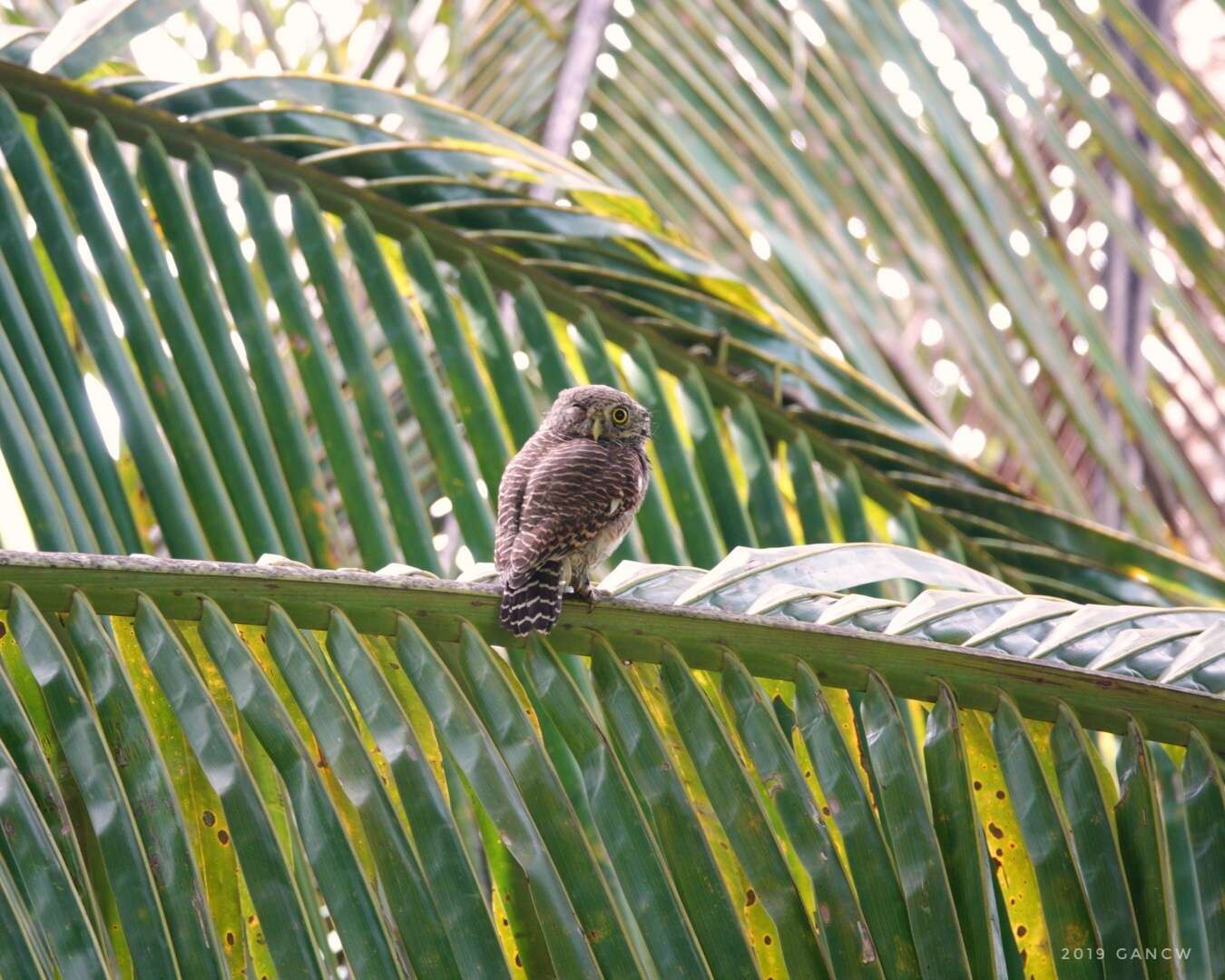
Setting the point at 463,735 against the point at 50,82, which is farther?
the point at 50,82

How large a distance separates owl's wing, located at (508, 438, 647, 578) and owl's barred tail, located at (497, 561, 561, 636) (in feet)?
1.44

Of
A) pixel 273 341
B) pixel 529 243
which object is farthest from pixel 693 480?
pixel 273 341

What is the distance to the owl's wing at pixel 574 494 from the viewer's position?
2.85 m

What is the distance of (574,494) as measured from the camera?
300 centimetres

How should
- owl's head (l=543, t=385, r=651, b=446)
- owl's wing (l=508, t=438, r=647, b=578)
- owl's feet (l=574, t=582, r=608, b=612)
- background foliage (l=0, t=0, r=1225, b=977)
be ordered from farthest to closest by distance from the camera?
owl's head (l=543, t=385, r=651, b=446), owl's wing (l=508, t=438, r=647, b=578), owl's feet (l=574, t=582, r=608, b=612), background foliage (l=0, t=0, r=1225, b=977)

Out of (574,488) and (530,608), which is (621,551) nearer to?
(574,488)

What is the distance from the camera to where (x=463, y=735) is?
1.92 meters

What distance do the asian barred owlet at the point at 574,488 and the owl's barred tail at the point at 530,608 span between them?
146mm

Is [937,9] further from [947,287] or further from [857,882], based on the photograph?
[857,882]

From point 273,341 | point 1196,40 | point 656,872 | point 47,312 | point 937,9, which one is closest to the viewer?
point 656,872

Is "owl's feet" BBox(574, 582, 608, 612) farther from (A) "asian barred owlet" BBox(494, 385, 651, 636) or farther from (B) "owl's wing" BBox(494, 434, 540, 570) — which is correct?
(B) "owl's wing" BBox(494, 434, 540, 570)

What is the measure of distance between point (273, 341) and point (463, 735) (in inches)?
50.0

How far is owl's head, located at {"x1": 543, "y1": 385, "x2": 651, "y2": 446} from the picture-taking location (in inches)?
132

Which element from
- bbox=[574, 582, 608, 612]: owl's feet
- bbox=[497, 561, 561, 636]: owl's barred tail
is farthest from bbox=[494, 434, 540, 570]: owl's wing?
bbox=[497, 561, 561, 636]: owl's barred tail
